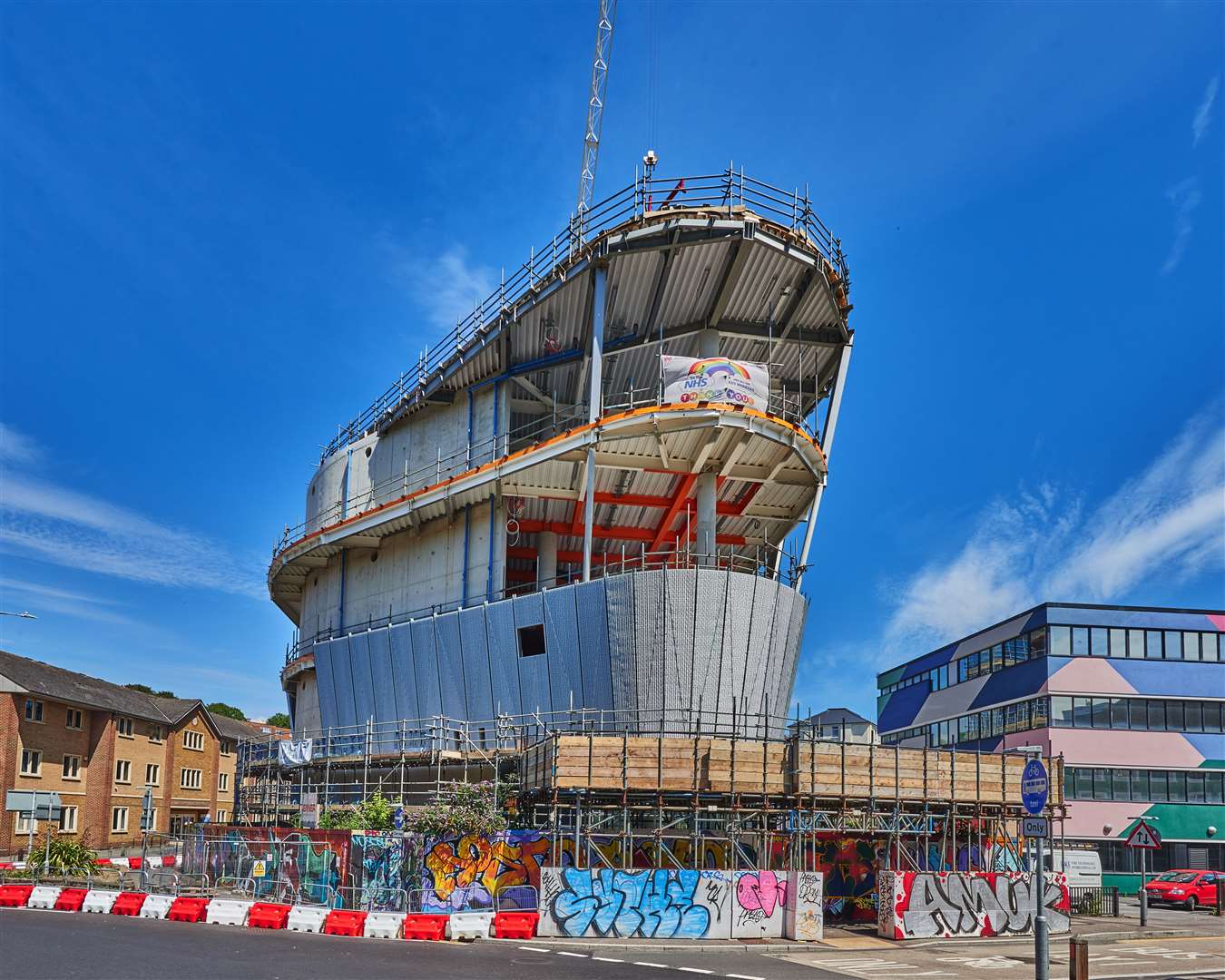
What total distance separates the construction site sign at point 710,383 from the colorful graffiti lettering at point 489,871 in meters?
15.6

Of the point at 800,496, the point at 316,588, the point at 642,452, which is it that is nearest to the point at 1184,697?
the point at 800,496

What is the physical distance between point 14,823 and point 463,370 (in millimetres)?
29314

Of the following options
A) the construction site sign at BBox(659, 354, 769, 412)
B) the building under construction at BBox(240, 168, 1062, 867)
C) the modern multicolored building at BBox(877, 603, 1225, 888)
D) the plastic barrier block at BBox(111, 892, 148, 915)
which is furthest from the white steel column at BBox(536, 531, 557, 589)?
the modern multicolored building at BBox(877, 603, 1225, 888)

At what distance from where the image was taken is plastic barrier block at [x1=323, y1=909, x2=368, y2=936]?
24.3 meters

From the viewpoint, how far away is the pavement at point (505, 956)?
18359mm

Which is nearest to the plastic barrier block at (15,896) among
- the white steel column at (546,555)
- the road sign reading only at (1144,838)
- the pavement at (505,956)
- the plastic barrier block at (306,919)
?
the pavement at (505,956)

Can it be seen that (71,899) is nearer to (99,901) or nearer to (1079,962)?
(99,901)

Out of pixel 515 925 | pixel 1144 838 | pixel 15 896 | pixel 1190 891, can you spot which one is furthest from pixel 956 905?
pixel 15 896

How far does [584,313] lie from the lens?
1590 inches

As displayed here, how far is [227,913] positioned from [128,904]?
329 centimetres

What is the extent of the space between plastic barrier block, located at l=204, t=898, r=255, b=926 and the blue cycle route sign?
58.7 ft

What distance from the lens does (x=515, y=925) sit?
79.4 ft

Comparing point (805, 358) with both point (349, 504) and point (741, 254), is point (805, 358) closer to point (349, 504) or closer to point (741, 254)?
point (741, 254)

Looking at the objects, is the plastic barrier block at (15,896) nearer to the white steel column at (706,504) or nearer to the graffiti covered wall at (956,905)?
the white steel column at (706,504)
